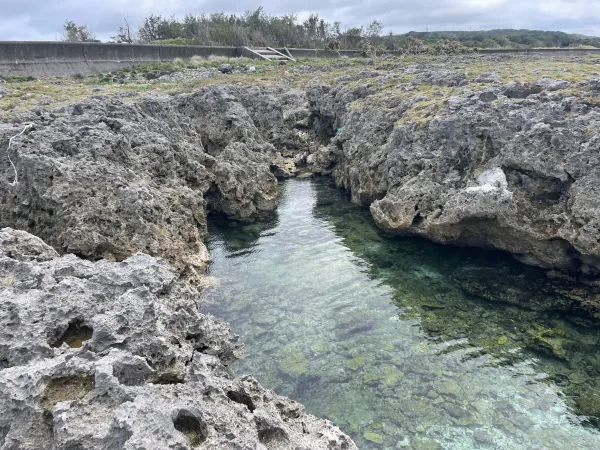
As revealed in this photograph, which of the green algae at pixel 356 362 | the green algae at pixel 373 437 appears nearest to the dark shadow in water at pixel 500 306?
the green algae at pixel 356 362

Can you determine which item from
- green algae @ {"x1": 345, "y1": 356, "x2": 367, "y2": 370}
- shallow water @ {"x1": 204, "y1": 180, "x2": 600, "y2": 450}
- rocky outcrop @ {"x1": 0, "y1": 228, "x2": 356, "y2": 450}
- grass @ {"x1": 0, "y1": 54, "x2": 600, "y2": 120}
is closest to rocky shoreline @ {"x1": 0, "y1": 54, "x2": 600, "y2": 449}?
rocky outcrop @ {"x1": 0, "y1": 228, "x2": 356, "y2": 450}

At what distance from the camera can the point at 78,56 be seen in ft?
156

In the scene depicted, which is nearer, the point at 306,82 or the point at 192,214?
the point at 192,214

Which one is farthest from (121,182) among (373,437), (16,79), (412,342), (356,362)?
(16,79)

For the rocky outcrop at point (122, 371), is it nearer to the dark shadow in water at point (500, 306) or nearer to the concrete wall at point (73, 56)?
the dark shadow in water at point (500, 306)

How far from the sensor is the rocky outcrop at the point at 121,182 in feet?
42.8

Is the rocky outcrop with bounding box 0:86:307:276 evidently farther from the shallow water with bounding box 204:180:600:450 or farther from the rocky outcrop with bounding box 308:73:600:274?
the rocky outcrop with bounding box 308:73:600:274

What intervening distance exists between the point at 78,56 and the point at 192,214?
40.3 meters

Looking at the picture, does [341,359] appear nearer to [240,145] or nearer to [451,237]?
[451,237]

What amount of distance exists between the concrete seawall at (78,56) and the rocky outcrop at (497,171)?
1453 inches

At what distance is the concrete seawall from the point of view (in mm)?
41000

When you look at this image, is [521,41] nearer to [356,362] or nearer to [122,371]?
[356,362]

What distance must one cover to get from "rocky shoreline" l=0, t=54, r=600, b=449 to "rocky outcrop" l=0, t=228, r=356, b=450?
2 centimetres

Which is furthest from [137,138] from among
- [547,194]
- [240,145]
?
[547,194]
